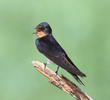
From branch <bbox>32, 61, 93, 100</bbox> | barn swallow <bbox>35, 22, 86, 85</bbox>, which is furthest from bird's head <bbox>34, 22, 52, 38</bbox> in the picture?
branch <bbox>32, 61, 93, 100</bbox>

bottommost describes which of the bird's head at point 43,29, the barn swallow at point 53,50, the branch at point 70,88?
the branch at point 70,88

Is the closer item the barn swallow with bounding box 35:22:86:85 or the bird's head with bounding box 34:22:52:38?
the barn swallow with bounding box 35:22:86:85

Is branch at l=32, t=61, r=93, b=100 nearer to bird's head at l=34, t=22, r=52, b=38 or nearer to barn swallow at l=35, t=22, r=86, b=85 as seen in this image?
barn swallow at l=35, t=22, r=86, b=85

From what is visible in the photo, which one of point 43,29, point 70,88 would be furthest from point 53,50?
point 70,88

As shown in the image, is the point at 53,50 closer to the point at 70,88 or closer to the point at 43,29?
the point at 43,29

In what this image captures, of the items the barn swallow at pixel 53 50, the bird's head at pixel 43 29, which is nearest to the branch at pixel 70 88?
the barn swallow at pixel 53 50

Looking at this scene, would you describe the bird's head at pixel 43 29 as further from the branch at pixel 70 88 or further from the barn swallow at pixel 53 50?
the branch at pixel 70 88

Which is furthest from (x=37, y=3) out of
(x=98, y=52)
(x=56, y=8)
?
(x=98, y=52)

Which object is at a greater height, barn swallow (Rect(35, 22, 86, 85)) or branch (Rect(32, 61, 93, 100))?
barn swallow (Rect(35, 22, 86, 85))
